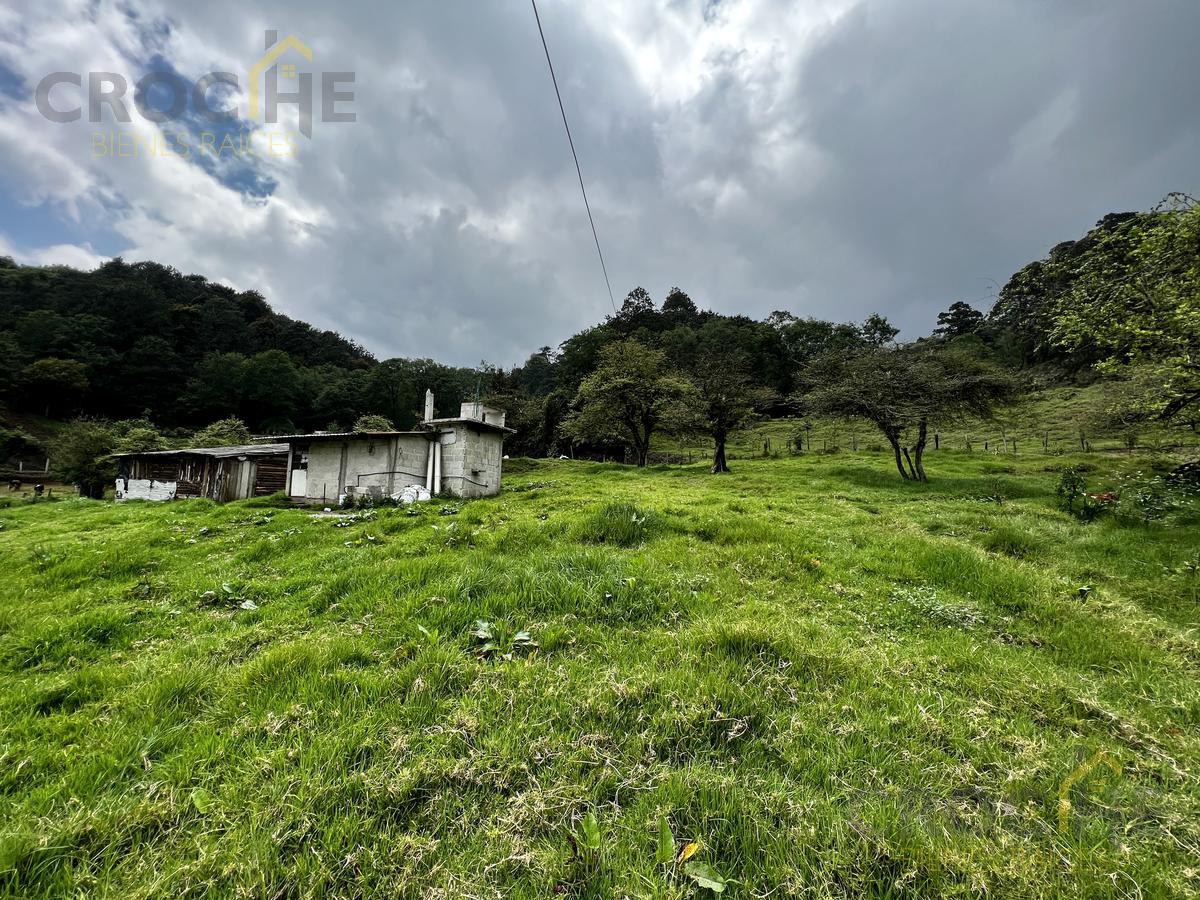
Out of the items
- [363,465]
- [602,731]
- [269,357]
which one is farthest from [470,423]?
[269,357]

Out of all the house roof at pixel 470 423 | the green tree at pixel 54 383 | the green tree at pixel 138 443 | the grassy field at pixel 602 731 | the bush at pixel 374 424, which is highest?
the green tree at pixel 54 383

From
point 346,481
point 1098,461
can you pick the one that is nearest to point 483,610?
point 346,481

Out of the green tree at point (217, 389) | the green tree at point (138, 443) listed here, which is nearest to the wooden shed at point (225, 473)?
the green tree at point (138, 443)

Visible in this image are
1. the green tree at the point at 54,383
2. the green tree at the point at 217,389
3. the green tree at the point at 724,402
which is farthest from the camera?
the green tree at the point at 217,389

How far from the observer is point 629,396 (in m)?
36.2

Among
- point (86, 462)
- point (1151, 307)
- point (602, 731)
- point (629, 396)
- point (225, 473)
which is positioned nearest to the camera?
point (602, 731)

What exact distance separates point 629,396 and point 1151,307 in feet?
93.1

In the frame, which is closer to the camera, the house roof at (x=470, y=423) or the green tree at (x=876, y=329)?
the house roof at (x=470, y=423)

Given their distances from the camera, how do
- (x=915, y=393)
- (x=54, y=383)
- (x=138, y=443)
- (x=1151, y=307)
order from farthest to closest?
(x=54, y=383) → (x=138, y=443) → (x=915, y=393) → (x=1151, y=307)

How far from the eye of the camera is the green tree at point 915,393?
21156mm

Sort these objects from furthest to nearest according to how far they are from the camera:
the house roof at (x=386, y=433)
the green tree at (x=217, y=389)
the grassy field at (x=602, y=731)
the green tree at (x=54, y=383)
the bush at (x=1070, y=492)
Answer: the green tree at (x=217, y=389) < the green tree at (x=54, y=383) < the house roof at (x=386, y=433) < the bush at (x=1070, y=492) < the grassy field at (x=602, y=731)

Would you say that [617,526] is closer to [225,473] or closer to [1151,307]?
[1151,307]

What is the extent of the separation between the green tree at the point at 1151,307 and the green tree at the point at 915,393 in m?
11.0

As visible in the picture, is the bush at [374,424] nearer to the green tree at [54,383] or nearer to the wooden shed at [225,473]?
the wooden shed at [225,473]
